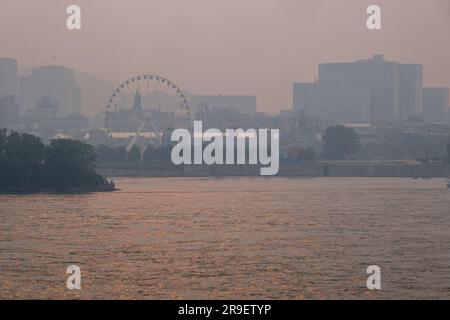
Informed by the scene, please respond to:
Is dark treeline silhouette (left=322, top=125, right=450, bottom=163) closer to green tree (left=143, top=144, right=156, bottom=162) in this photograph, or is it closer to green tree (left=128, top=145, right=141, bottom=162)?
green tree (left=143, top=144, right=156, bottom=162)

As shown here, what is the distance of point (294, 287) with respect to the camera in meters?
32.7

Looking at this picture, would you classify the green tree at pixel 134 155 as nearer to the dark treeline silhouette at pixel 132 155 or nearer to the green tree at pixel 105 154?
the dark treeline silhouette at pixel 132 155

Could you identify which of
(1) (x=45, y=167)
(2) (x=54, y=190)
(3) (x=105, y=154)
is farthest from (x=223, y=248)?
(3) (x=105, y=154)

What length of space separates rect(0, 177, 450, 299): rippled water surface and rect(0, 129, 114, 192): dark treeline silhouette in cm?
1147

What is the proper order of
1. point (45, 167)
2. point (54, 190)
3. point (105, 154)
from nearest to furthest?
point (54, 190)
point (45, 167)
point (105, 154)

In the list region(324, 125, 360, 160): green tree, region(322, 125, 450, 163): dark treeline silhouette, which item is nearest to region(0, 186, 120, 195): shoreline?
region(324, 125, 360, 160): green tree

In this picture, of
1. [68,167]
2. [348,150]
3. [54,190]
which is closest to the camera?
[54,190]

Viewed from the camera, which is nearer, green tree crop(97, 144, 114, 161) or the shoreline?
the shoreline

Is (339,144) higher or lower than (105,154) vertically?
higher

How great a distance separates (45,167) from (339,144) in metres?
84.4

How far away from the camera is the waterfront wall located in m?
130

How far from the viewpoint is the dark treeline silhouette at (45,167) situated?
7888 centimetres

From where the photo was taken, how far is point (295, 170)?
135 meters

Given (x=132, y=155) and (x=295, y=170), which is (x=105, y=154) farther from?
(x=295, y=170)
